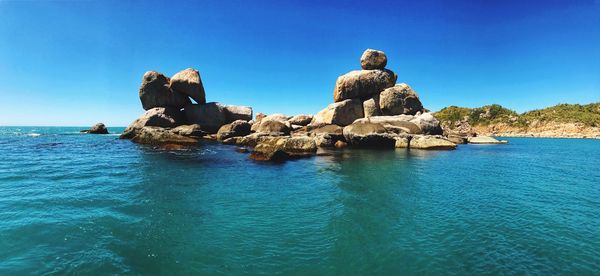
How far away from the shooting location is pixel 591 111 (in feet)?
386

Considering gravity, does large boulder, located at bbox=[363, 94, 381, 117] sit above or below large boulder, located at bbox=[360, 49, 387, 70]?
below

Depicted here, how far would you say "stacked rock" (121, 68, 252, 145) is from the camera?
4509 centimetres

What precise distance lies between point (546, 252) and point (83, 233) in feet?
40.2

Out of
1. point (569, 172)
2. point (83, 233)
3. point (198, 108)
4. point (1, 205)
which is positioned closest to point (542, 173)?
point (569, 172)

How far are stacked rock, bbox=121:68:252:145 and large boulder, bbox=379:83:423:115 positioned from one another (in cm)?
2285

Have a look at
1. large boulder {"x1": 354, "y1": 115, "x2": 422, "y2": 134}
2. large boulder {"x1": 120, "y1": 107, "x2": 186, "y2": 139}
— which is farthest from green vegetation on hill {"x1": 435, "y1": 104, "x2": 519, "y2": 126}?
large boulder {"x1": 120, "y1": 107, "x2": 186, "y2": 139}

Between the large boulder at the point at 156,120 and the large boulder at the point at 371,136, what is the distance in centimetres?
2896

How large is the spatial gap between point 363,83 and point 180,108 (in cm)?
3183

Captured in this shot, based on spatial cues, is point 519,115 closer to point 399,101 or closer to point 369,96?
point 399,101

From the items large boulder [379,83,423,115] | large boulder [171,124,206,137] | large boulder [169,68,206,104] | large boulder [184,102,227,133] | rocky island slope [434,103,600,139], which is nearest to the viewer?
large boulder [171,124,206,137]

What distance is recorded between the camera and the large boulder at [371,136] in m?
35.8

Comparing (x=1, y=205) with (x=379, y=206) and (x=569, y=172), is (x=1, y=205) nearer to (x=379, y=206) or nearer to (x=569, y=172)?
(x=379, y=206)

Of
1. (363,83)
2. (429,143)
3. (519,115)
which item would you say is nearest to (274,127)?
(363,83)

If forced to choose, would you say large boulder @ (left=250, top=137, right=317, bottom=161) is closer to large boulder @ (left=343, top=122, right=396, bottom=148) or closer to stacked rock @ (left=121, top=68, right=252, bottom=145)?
large boulder @ (left=343, top=122, right=396, bottom=148)
